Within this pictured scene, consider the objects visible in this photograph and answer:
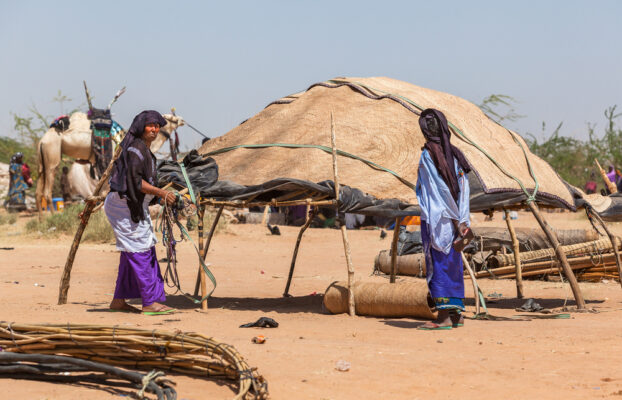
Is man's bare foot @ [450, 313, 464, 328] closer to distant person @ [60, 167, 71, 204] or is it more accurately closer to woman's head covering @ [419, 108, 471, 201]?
woman's head covering @ [419, 108, 471, 201]

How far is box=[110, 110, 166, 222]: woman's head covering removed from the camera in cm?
717

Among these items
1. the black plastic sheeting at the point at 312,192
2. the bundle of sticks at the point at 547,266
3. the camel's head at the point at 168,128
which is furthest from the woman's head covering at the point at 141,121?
the camel's head at the point at 168,128

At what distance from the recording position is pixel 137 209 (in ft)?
23.8

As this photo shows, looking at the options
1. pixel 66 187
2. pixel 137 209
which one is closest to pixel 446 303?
pixel 137 209

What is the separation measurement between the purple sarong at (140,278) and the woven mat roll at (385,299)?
62.8 inches

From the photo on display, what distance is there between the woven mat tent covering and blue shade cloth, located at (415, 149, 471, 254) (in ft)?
2.94

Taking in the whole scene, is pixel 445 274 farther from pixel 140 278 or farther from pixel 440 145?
pixel 140 278

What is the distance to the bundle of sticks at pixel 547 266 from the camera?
10094mm

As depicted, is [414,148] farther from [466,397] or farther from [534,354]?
[466,397]

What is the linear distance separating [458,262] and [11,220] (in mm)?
15076

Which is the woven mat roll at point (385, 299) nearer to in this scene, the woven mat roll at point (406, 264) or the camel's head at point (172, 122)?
the woven mat roll at point (406, 264)

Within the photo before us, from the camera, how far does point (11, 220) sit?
1914 cm

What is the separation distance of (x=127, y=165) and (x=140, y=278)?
103 cm

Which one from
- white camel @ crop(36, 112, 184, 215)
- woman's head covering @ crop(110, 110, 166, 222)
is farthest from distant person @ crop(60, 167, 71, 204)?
woman's head covering @ crop(110, 110, 166, 222)
